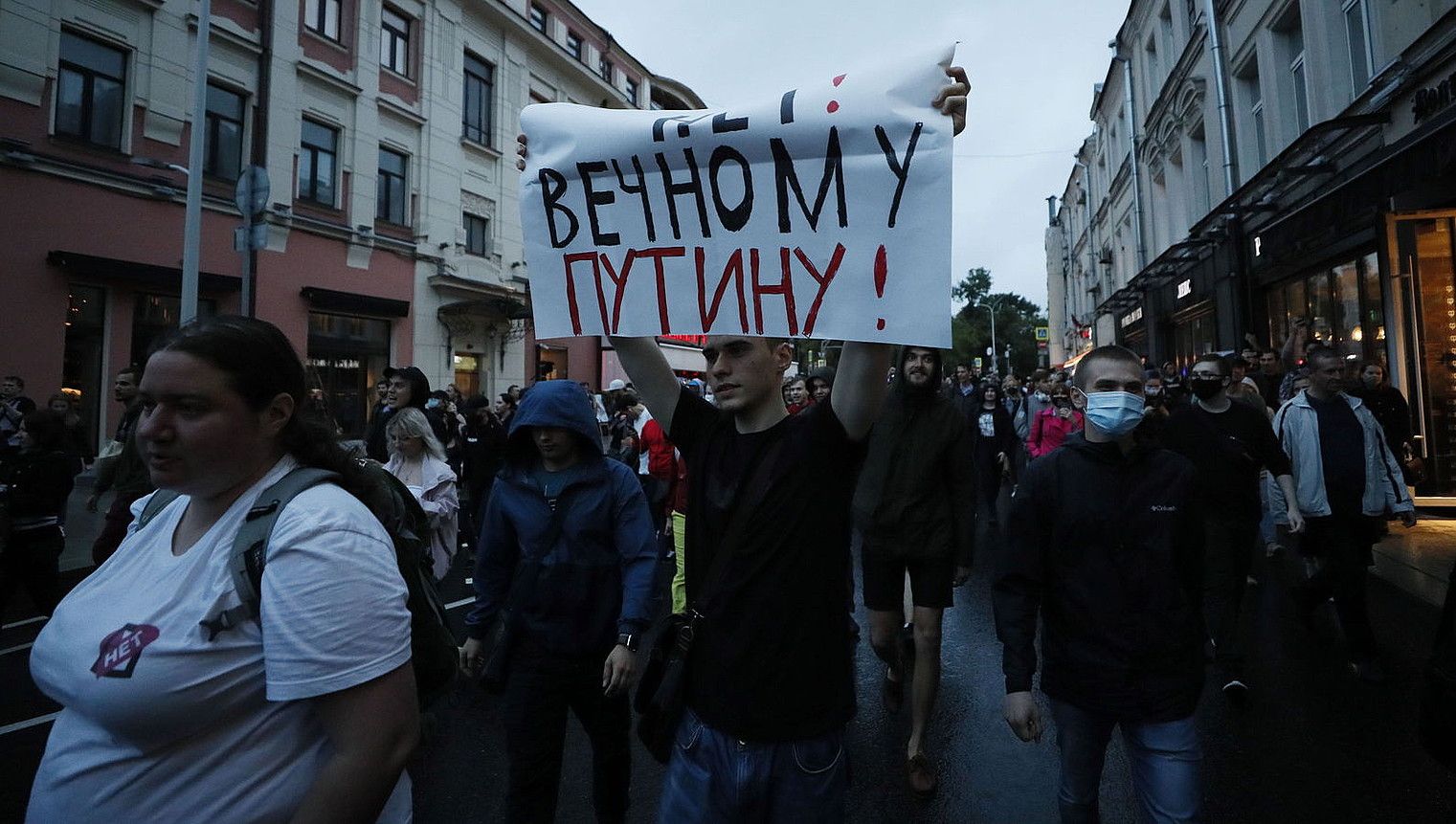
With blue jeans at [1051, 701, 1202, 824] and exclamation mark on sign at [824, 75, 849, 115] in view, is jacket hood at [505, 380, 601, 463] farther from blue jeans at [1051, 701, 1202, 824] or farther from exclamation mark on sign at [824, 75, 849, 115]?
blue jeans at [1051, 701, 1202, 824]

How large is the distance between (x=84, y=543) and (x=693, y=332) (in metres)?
9.72

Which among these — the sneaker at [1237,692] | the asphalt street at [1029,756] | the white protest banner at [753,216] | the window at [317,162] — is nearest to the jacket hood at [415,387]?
the asphalt street at [1029,756]

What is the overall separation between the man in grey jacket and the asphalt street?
0.55 metres

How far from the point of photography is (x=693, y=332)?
2000 mm

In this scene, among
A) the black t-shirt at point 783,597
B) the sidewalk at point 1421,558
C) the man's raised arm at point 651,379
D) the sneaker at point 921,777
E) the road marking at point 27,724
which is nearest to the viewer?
the black t-shirt at point 783,597

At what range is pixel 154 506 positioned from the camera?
171cm

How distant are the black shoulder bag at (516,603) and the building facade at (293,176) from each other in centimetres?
1377

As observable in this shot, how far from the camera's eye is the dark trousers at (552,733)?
266cm

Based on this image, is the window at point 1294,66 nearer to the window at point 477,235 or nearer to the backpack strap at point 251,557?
the backpack strap at point 251,557

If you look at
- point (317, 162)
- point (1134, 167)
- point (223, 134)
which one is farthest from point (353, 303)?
point (1134, 167)

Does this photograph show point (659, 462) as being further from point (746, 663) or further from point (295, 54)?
point (295, 54)

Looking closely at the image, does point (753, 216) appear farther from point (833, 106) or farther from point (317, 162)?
point (317, 162)

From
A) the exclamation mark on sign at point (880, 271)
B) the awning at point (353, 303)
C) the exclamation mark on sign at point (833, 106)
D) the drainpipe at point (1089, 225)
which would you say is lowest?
the exclamation mark on sign at point (880, 271)

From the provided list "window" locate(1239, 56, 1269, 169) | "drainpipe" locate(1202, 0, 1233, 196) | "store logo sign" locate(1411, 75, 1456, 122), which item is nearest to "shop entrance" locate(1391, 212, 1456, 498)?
"store logo sign" locate(1411, 75, 1456, 122)
